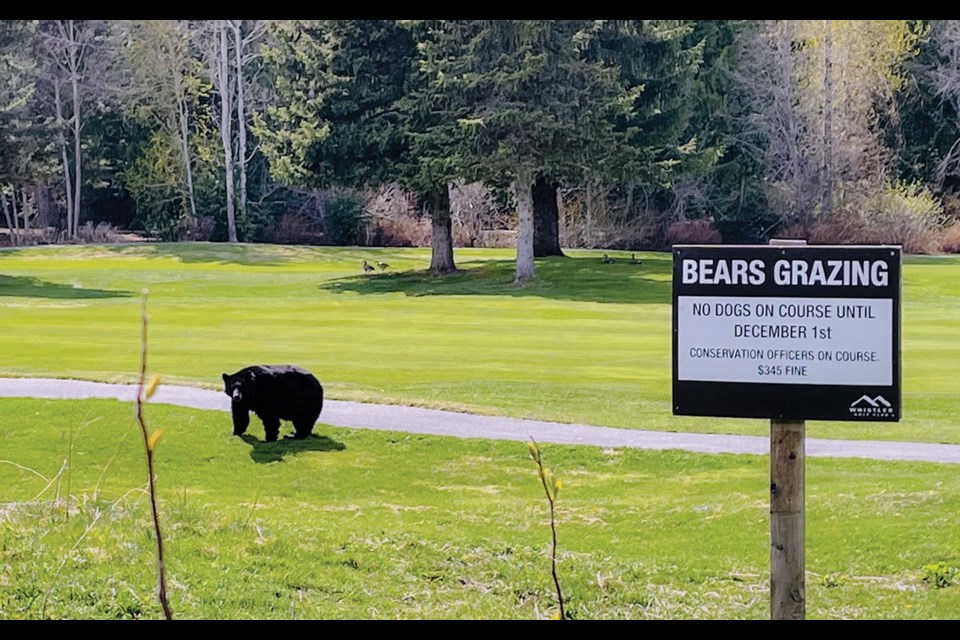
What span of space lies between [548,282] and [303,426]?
31474 mm

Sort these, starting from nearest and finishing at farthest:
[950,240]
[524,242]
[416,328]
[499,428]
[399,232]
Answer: [499,428], [416,328], [524,242], [950,240], [399,232]

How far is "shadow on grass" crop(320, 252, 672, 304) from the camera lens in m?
43.5

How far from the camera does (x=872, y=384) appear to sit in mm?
5695

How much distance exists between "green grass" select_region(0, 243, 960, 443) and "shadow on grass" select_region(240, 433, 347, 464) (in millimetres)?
2650

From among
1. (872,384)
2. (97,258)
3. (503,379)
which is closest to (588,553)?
(872,384)

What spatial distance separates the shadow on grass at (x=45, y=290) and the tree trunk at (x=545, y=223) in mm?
15955

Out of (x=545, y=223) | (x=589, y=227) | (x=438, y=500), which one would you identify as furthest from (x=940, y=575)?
(x=589, y=227)

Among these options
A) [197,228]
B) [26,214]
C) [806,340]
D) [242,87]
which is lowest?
[197,228]

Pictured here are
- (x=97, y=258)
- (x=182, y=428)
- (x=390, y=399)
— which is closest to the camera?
(x=182, y=428)

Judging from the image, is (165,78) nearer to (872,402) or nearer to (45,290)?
(45,290)

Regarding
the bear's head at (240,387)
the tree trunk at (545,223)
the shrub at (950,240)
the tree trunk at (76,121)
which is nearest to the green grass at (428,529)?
the bear's head at (240,387)

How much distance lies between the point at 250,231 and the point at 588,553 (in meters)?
60.5

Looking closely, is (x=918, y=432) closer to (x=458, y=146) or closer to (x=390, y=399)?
(x=390, y=399)

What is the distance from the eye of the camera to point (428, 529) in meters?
10.8
